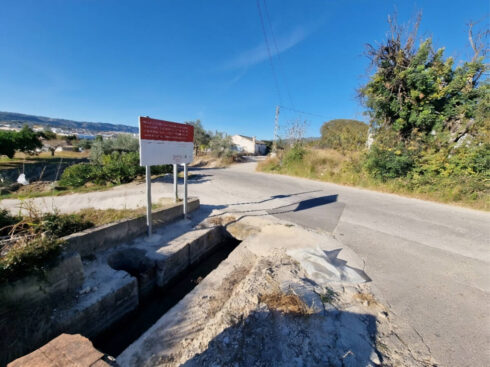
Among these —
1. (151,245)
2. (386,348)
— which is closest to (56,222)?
(151,245)

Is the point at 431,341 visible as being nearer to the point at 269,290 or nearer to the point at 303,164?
the point at 269,290

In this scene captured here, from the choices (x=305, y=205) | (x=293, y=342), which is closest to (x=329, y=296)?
(x=293, y=342)

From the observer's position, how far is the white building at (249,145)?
4160 centimetres

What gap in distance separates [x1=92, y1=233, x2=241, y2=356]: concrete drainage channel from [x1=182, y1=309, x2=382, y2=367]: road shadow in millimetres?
1308

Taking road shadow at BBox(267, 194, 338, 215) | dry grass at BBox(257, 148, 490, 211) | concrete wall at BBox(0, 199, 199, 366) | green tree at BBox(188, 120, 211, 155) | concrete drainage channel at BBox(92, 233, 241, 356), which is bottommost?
concrete drainage channel at BBox(92, 233, 241, 356)

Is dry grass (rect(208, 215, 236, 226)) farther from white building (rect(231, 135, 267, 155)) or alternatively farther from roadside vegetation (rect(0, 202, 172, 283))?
white building (rect(231, 135, 267, 155))

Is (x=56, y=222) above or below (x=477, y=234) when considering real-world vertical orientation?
above

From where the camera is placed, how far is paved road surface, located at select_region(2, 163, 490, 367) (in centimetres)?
213

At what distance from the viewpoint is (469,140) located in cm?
755

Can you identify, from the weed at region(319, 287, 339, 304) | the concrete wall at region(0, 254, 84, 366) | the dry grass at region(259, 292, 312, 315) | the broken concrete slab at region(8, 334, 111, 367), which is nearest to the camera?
the broken concrete slab at region(8, 334, 111, 367)

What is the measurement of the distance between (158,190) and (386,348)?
759 centimetres

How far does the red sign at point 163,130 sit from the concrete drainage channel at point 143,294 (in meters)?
1.99

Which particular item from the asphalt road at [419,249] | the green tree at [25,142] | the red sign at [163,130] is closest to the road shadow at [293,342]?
the asphalt road at [419,249]

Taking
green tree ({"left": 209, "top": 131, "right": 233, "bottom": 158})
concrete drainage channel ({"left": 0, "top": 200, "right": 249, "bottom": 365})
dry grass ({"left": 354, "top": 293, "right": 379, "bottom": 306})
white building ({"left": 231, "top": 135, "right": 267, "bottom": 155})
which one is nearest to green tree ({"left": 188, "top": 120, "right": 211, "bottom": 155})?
green tree ({"left": 209, "top": 131, "right": 233, "bottom": 158})
